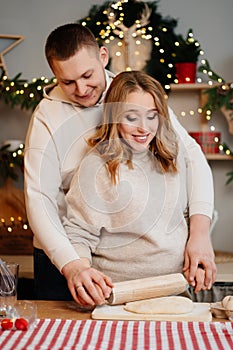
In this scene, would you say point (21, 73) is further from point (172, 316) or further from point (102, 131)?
point (172, 316)

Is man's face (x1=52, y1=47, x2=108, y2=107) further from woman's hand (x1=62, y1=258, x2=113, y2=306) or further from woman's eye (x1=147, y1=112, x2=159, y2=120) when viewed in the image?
woman's hand (x1=62, y1=258, x2=113, y2=306)

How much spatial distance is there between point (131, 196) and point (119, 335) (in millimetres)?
416

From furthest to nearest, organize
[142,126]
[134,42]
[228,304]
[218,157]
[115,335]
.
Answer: [134,42] < [218,157] < [142,126] < [228,304] < [115,335]

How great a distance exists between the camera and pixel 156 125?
5.52 ft

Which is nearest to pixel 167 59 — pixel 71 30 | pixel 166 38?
pixel 166 38

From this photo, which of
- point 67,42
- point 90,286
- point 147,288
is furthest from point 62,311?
point 67,42

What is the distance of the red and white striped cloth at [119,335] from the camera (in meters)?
1.29

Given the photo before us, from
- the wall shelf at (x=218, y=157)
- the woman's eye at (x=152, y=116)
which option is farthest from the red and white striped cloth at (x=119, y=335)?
the wall shelf at (x=218, y=157)

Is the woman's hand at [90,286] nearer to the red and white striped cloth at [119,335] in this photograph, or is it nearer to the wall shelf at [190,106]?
the red and white striped cloth at [119,335]

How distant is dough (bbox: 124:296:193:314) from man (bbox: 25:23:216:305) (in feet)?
0.41

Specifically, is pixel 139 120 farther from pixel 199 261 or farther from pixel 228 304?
pixel 228 304

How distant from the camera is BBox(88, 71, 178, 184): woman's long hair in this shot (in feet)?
5.51

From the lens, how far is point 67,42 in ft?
5.83

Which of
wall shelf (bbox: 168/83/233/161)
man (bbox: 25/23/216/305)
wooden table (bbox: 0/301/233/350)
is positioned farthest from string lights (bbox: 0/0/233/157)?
wooden table (bbox: 0/301/233/350)
